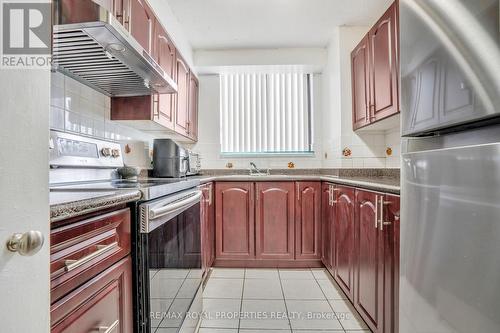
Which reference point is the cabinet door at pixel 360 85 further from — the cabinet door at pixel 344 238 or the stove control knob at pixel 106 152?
the stove control knob at pixel 106 152

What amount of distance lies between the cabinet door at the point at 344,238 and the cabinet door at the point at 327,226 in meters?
0.14

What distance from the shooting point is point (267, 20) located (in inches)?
101

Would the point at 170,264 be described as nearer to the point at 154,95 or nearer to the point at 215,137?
the point at 154,95

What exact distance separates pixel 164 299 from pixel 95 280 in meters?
0.41

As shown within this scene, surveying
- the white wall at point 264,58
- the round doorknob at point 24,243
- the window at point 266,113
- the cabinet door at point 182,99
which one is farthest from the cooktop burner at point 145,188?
the white wall at point 264,58

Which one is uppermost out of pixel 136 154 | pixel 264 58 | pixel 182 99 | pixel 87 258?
pixel 264 58

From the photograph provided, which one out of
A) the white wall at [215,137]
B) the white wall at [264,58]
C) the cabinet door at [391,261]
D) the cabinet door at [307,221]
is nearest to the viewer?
the cabinet door at [391,261]

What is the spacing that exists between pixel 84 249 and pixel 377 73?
7.35 ft

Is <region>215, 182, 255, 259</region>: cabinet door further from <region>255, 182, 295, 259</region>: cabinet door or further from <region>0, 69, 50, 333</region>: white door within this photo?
<region>0, 69, 50, 333</region>: white door

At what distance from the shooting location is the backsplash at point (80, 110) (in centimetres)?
132

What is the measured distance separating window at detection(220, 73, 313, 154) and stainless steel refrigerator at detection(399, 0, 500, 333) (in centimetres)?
234

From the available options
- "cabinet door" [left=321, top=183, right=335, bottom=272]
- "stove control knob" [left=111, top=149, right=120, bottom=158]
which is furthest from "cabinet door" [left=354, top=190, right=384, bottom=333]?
"stove control knob" [left=111, top=149, right=120, bottom=158]

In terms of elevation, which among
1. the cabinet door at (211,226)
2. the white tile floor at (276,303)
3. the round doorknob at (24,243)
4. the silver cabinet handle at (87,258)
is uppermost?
the round doorknob at (24,243)

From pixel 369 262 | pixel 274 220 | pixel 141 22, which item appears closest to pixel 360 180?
pixel 369 262
